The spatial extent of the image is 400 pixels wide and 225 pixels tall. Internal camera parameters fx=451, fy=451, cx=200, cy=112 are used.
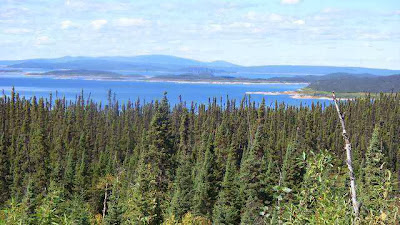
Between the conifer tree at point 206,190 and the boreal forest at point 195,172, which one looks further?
the conifer tree at point 206,190

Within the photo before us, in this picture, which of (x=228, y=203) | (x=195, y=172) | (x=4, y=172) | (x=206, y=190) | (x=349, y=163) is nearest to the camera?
(x=349, y=163)

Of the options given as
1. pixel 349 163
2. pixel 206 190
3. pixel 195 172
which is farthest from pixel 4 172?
pixel 349 163

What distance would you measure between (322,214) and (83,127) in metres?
104

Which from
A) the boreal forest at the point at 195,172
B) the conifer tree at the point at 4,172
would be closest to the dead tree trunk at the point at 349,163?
the boreal forest at the point at 195,172

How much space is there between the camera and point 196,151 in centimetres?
8425

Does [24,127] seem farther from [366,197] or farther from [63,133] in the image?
[366,197]

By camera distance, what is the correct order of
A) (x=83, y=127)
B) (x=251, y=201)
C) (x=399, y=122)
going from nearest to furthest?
(x=251, y=201) < (x=83, y=127) < (x=399, y=122)

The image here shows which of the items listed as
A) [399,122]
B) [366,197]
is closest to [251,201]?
[366,197]

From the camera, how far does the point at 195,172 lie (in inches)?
2672

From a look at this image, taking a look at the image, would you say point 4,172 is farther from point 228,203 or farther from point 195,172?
point 228,203

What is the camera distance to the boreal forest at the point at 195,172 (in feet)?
26.2

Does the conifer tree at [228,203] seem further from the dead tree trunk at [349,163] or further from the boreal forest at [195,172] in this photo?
the dead tree trunk at [349,163]

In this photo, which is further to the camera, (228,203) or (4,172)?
(4,172)

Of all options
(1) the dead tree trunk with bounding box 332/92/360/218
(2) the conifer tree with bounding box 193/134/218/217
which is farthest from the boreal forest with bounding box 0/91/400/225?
(1) the dead tree trunk with bounding box 332/92/360/218
